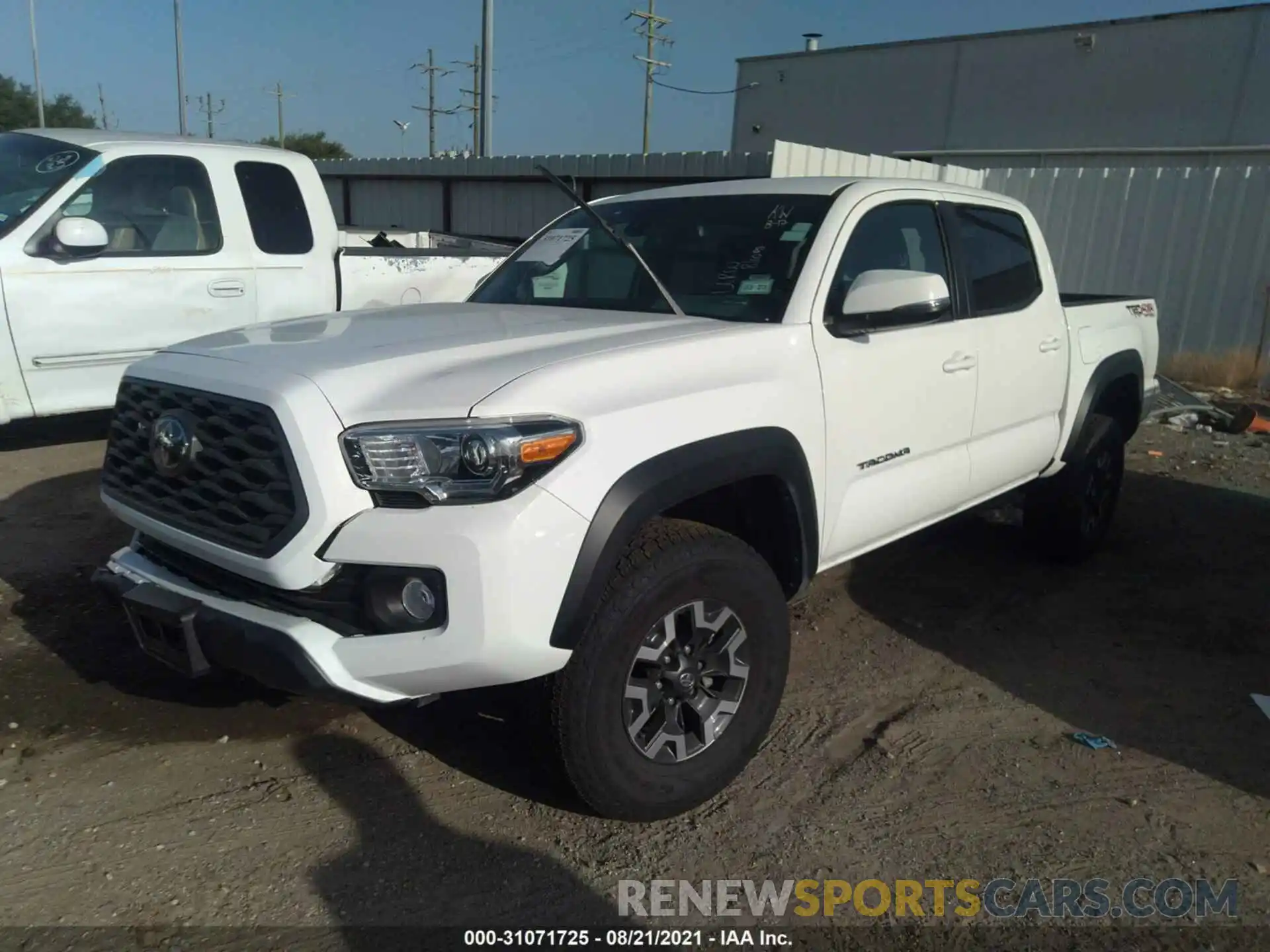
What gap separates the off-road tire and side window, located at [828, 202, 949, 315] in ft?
5.03

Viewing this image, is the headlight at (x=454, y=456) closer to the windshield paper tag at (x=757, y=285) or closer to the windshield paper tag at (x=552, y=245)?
the windshield paper tag at (x=757, y=285)

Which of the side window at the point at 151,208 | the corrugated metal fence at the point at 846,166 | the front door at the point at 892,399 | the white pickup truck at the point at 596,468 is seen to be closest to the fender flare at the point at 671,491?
the white pickup truck at the point at 596,468

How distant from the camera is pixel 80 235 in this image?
536 centimetres

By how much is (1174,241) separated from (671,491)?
11357 mm

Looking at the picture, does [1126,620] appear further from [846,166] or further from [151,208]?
[846,166]

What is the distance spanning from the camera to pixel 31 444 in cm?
658

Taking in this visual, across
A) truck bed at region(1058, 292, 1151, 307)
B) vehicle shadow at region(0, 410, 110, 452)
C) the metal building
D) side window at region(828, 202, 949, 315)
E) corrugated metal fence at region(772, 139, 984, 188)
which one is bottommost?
vehicle shadow at region(0, 410, 110, 452)

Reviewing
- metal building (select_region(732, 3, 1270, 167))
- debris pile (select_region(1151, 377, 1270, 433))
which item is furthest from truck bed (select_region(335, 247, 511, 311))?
metal building (select_region(732, 3, 1270, 167))

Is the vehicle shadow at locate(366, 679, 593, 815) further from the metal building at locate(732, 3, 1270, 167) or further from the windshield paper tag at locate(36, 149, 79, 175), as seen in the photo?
the metal building at locate(732, 3, 1270, 167)

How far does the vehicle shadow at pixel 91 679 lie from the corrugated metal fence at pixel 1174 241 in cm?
1151

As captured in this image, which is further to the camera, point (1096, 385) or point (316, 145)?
point (316, 145)

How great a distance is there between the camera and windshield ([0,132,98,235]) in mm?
5668

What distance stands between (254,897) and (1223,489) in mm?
6831

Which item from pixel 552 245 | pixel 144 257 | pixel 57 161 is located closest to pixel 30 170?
pixel 57 161
